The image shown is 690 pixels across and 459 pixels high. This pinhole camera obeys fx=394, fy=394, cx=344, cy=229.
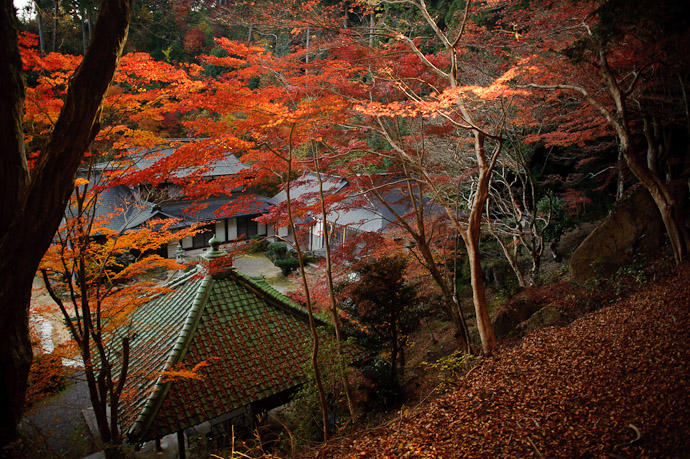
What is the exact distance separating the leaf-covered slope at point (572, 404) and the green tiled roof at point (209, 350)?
9.80 feet

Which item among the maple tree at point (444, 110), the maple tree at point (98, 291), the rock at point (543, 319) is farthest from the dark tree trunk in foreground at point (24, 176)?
the rock at point (543, 319)

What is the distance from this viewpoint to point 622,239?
30.3 ft

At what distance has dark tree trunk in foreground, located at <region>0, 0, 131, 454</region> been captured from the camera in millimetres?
4699

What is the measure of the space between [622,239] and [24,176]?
11.4m

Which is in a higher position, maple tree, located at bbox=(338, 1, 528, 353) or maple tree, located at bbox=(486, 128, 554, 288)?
maple tree, located at bbox=(338, 1, 528, 353)

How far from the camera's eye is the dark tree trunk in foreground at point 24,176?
4.70 meters

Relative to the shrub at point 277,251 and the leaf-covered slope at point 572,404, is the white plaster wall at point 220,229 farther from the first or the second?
the leaf-covered slope at point 572,404

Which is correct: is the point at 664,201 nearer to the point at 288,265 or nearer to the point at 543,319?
the point at 543,319

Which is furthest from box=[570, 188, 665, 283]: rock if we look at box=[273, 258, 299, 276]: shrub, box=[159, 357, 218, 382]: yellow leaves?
box=[273, 258, 299, 276]: shrub

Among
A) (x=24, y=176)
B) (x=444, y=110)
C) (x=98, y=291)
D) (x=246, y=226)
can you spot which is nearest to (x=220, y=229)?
(x=246, y=226)

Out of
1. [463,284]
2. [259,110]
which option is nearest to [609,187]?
[463,284]

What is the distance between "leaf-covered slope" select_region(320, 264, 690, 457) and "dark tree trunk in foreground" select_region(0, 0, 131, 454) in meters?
4.01

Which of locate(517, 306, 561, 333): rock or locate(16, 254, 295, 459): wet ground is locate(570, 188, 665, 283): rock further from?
locate(16, 254, 295, 459): wet ground

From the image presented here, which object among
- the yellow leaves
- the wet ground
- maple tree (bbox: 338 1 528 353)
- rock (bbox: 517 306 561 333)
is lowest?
the wet ground
